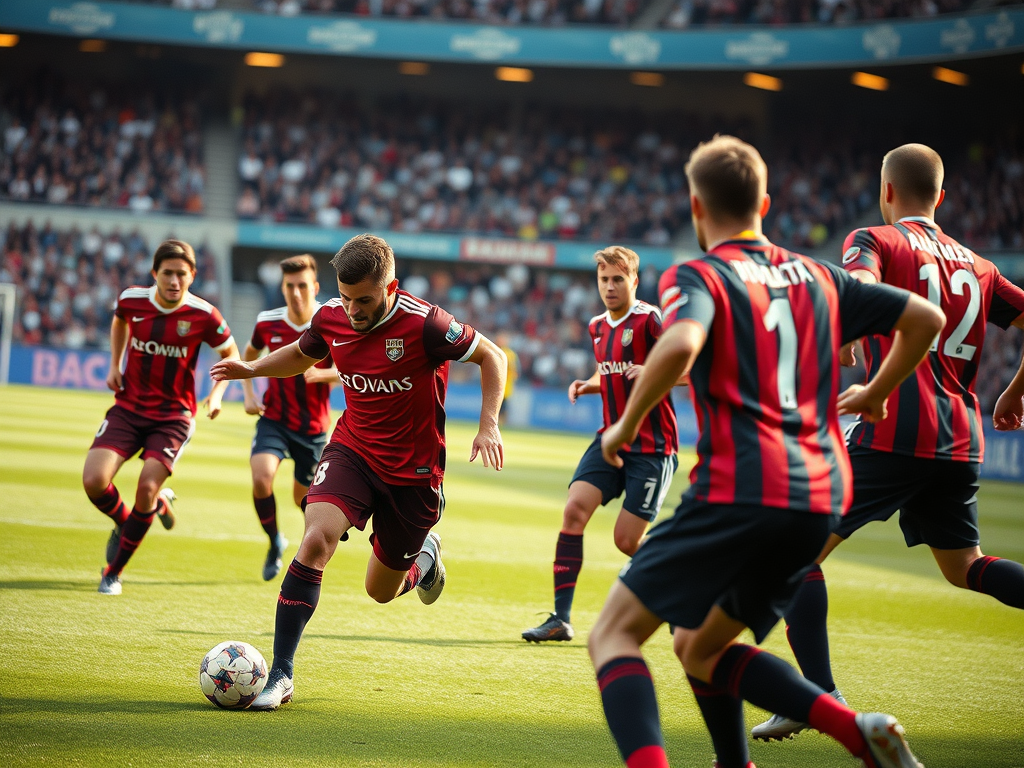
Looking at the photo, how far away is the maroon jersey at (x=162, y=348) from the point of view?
726 centimetres

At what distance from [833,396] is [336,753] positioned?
2.24 meters

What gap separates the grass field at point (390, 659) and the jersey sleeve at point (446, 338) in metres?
1.59

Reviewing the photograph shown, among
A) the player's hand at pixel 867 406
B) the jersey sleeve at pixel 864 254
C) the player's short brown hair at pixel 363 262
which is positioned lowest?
the player's hand at pixel 867 406

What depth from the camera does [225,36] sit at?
31.5m

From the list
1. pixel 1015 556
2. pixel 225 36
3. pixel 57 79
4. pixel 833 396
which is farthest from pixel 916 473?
pixel 57 79

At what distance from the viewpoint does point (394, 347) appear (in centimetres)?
506

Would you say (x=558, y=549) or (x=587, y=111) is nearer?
(x=558, y=549)

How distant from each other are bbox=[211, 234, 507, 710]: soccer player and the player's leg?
5.44ft

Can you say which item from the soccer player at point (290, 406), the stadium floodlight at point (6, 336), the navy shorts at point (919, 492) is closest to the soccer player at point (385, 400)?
the navy shorts at point (919, 492)

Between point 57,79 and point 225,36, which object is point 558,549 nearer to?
point 225,36

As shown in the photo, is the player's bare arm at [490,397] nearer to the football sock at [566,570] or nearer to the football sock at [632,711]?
the football sock at [566,570]

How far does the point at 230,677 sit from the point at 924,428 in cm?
310

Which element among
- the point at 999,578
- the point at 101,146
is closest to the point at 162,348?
the point at 999,578

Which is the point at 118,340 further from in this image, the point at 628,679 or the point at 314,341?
the point at 628,679
